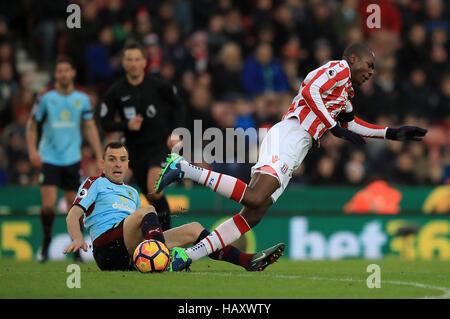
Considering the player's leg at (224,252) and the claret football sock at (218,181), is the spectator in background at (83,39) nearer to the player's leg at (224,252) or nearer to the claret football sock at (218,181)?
the player's leg at (224,252)

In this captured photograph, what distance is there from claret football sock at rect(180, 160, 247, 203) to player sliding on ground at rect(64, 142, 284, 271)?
0.50 metres

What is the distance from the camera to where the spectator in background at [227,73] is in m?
15.2

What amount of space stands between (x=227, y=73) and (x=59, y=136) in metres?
5.14

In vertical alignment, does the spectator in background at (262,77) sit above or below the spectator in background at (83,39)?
below

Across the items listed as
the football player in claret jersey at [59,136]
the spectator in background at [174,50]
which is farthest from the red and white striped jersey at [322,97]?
the spectator in background at [174,50]

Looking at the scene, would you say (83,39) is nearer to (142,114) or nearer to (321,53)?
(321,53)

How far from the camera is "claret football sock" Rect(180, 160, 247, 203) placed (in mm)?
7488

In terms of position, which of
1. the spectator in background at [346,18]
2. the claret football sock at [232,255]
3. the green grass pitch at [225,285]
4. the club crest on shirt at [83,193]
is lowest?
the green grass pitch at [225,285]

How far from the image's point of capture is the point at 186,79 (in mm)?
14820

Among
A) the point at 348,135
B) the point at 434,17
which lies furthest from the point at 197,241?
the point at 434,17

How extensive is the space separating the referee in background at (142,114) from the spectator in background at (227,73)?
5041 mm

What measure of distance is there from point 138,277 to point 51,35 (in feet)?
32.7

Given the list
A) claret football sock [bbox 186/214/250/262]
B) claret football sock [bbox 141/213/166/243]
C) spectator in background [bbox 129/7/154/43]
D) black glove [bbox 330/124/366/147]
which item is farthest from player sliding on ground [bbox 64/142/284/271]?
spectator in background [bbox 129/7/154/43]
